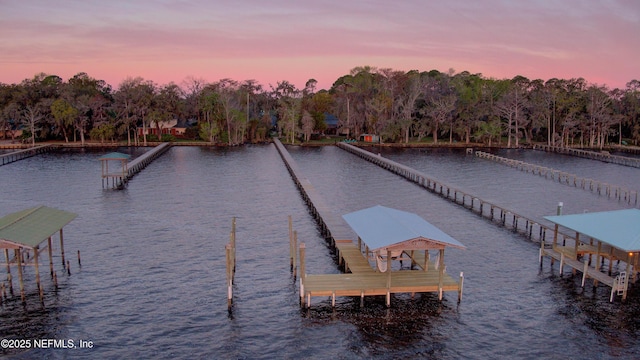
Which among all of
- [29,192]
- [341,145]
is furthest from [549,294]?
[341,145]

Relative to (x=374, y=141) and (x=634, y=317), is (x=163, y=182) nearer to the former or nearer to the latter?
(x=634, y=317)

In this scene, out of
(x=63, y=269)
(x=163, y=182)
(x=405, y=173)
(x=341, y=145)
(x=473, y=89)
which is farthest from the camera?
(x=473, y=89)

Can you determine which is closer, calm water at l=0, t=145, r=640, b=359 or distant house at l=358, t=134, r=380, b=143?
calm water at l=0, t=145, r=640, b=359

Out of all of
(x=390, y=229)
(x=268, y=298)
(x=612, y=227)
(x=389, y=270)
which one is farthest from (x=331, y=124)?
(x=389, y=270)

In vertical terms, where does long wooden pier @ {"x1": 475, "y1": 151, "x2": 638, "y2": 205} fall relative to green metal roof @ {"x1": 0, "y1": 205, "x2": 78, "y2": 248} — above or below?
below

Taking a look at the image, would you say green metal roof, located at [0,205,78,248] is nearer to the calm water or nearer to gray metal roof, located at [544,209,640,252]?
the calm water

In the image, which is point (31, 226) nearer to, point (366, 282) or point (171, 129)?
point (366, 282)

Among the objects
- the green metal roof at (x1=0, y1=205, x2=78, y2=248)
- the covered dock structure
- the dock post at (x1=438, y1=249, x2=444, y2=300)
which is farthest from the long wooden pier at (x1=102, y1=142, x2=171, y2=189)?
the dock post at (x1=438, y1=249, x2=444, y2=300)
